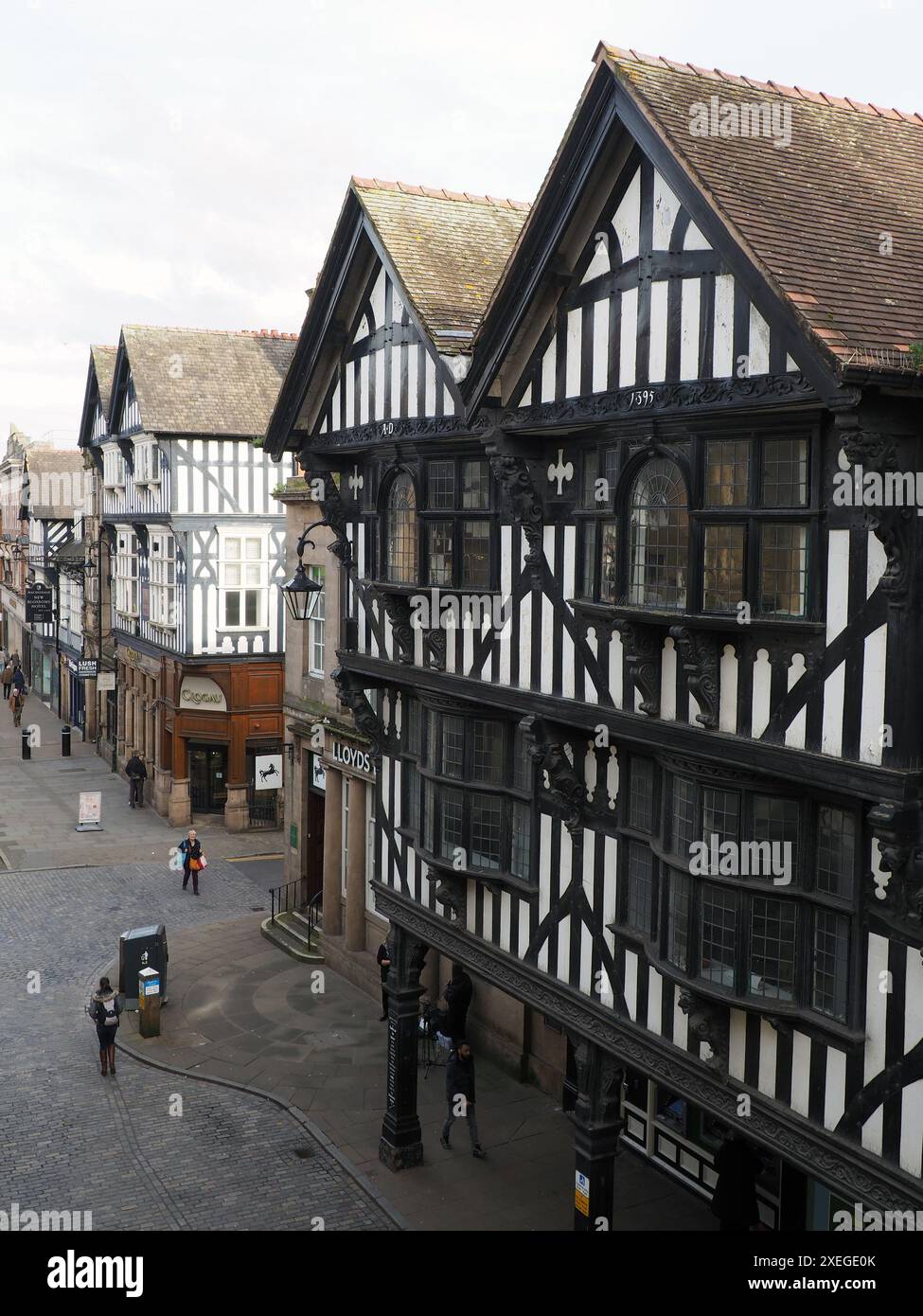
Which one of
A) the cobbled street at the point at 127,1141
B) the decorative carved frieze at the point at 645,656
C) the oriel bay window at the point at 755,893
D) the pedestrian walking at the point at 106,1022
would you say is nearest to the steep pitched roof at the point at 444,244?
the decorative carved frieze at the point at 645,656

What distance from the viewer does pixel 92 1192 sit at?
15.5 m

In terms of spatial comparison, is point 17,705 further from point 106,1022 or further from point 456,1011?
point 456,1011

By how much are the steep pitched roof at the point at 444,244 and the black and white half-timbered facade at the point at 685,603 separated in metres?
0.06

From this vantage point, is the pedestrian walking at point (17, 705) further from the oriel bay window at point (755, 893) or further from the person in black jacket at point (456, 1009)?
the oriel bay window at point (755, 893)

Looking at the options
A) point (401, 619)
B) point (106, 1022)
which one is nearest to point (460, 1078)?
point (106, 1022)

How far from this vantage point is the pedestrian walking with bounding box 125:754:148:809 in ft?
123

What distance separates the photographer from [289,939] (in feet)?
81.8

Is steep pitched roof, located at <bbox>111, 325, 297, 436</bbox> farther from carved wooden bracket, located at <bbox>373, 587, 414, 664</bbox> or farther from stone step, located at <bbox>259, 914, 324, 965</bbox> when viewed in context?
carved wooden bracket, located at <bbox>373, 587, 414, 664</bbox>

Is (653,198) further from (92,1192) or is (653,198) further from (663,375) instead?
(92,1192)

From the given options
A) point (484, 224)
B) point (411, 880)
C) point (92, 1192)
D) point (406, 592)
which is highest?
point (484, 224)

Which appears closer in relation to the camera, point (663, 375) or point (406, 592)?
point (663, 375)
